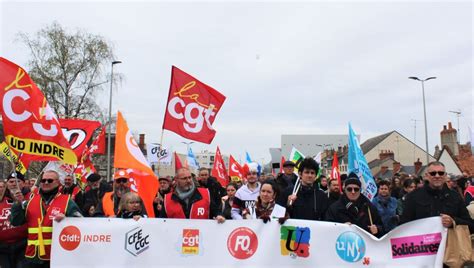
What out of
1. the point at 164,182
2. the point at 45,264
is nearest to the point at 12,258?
the point at 45,264

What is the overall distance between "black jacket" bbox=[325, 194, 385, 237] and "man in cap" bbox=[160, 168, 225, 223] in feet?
5.15

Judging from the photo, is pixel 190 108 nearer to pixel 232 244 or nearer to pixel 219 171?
pixel 232 244

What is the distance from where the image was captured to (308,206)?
5.77m

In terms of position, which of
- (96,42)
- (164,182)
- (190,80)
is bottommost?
(164,182)

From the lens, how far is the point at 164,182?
8781 mm

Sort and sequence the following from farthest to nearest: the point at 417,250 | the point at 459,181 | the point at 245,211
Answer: the point at 459,181, the point at 245,211, the point at 417,250

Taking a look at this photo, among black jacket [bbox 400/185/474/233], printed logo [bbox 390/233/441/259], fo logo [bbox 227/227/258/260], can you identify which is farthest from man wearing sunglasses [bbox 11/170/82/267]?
black jacket [bbox 400/185/474/233]

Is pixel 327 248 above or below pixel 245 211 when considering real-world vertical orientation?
below

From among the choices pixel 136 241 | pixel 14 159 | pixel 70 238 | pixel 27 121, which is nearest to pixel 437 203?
pixel 136 241

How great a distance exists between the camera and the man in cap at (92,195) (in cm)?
834

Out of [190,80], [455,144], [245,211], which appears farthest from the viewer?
[455,144]

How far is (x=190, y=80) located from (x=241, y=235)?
10.9 ft

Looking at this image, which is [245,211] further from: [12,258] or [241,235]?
[12,258]

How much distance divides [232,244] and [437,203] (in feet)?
8.39
